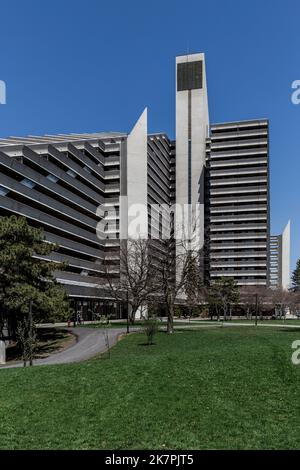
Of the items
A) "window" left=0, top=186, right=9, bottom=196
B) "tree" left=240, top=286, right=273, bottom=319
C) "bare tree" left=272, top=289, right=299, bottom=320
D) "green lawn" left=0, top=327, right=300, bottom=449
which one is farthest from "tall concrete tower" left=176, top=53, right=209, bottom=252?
"green lawn" left=0, top=327, right=300, bottom=449

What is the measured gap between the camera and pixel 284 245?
6619 inches

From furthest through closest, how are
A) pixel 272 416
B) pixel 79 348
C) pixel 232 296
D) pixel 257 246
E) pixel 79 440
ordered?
pixel 257 246
pixel 232 296
pixel 79 348
pixel 272 416
pixel 79 440

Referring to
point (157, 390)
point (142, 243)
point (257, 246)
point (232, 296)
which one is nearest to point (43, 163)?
point (142, 243)

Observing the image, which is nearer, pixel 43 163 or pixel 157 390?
pixel 157 390

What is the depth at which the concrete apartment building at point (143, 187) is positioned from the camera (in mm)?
60969

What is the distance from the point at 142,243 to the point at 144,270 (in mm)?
4435

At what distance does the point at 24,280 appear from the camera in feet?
111

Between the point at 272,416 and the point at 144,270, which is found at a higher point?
the point at 144,270

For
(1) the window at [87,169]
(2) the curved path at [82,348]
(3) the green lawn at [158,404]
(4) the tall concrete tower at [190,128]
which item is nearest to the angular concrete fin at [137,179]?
(1) the window at [87,169]

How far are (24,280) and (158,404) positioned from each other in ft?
81.0

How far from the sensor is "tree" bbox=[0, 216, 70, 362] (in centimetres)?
3228

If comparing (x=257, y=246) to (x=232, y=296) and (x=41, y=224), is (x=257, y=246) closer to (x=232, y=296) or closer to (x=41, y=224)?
(x=232, y=296)

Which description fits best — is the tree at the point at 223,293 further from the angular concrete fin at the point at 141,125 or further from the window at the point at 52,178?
the angular concrete fin at the point at 141,125
